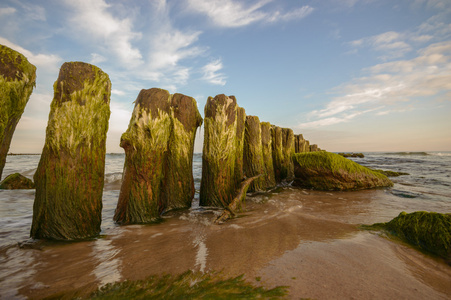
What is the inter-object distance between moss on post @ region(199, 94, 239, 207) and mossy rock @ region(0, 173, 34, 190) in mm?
7090

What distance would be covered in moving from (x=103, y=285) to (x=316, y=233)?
2541 mm

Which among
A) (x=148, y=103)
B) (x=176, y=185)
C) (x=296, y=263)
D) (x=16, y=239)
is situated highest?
(x=148, y=103)

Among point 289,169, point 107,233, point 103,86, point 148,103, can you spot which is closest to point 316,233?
point 107,233

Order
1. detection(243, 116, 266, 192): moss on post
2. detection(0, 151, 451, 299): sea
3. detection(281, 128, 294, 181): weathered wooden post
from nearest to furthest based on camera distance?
detection(0, 151, 451, 299): sea, detection(243, 116, 266, 192): moss on post, detection(281, 128, 294, 181): weathered wooden post

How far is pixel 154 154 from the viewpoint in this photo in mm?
3762

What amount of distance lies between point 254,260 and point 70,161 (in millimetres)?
2668

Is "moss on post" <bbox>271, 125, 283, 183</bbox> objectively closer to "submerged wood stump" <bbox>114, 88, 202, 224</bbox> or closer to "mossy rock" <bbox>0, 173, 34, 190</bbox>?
"submerged wood stump" <bbox>114, 88, 202, 224</bbox>

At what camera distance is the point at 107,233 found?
10.6ft

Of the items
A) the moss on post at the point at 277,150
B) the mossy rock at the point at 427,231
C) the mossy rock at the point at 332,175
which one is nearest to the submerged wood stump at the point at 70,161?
the mossy rock at the point at 427,231

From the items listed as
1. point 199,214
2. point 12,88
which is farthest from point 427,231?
point 12,88

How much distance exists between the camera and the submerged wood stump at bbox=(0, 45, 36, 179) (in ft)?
6.85

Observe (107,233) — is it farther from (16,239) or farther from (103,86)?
(103,86)

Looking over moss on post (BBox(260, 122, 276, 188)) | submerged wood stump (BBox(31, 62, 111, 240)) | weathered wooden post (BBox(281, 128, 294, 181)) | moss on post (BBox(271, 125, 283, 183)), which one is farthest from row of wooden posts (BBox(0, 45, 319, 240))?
weathered wooden post (BBox(281, 128, 294, 181))

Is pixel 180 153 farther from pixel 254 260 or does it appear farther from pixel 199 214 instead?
pixel 254 260
